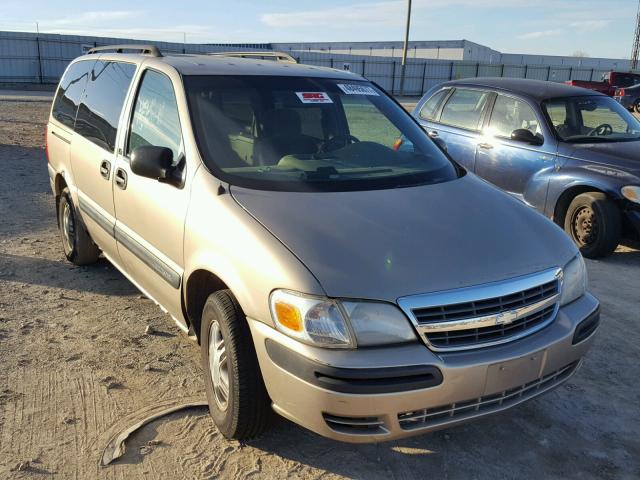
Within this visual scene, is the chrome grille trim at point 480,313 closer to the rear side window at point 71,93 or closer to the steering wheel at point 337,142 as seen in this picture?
the steering wheel at point 337,142

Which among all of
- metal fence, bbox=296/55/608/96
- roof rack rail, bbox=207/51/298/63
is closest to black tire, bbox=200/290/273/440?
roof rack rail, bbox=207/51/298/63

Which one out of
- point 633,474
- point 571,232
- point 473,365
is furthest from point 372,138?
point 571,232

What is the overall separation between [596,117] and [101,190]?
18.3 feet

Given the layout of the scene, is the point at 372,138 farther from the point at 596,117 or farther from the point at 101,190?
the point at 596,117

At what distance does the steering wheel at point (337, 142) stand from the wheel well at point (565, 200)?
11.2ft

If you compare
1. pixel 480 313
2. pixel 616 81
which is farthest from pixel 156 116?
pixel 616 81

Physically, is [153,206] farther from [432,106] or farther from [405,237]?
[432,106]

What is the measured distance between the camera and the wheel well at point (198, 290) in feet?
10.0

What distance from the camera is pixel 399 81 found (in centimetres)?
3750

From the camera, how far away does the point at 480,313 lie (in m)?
2.50

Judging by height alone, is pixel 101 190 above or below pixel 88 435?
above

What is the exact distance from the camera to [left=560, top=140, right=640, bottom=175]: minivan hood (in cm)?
597

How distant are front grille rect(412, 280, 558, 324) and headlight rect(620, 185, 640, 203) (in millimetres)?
3797

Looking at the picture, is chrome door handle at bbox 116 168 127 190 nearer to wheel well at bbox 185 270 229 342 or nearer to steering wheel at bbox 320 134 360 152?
wheel well at bbox 185 270 229 342
